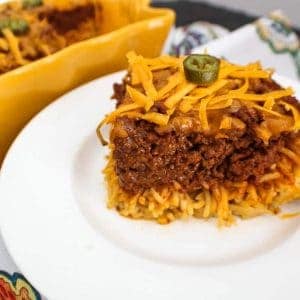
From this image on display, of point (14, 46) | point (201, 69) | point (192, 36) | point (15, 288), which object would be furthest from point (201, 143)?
point (192, 36)

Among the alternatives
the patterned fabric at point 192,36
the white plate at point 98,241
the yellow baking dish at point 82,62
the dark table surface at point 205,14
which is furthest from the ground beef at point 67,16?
the dark table surface at point 205,14

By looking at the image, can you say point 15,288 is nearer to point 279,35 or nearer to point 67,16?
point 67,16

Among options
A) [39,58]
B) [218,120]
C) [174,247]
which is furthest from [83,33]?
[174,247]

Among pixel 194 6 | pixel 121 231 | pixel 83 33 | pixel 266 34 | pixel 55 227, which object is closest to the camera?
pixel 55 227

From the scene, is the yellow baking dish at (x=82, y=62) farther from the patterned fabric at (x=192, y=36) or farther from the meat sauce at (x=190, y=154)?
the meat sauce at (x=190, y=154)

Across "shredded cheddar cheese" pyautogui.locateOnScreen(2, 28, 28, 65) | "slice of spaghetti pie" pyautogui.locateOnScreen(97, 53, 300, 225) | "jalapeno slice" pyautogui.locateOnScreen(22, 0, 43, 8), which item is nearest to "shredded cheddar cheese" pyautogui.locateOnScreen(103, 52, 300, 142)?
"slice of spaghetti pie" pyautogui.locateOnScreen(97, 53, 300, 225)

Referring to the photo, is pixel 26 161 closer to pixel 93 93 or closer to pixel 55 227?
pixel 55 227
